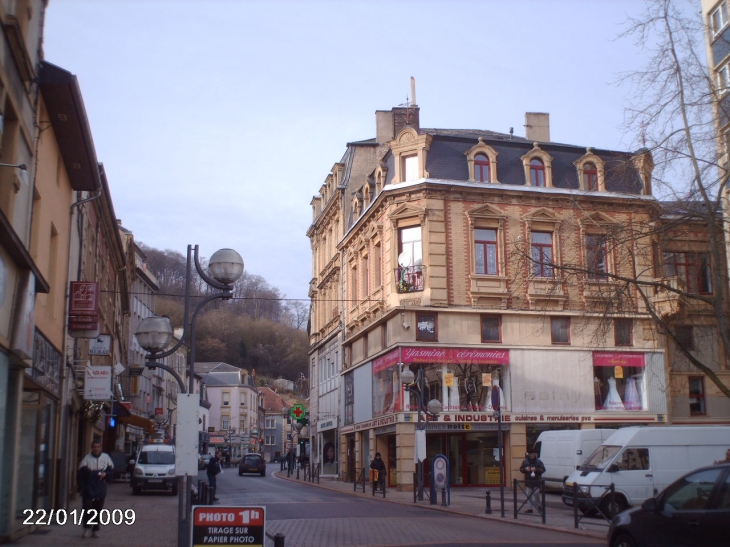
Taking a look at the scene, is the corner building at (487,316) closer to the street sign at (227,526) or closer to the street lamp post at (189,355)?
the street lamp post at (189,355)

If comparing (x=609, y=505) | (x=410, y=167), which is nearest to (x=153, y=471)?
(x=410, y=167)

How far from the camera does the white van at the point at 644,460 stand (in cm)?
2028

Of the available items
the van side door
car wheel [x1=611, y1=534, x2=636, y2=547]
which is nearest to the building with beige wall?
the van side door

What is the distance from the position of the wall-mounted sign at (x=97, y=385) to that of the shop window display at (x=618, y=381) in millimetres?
19779

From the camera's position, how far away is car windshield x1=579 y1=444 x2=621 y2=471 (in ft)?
68.3

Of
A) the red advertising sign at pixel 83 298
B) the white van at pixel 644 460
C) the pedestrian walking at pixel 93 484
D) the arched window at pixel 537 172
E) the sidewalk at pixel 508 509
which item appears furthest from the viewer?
the arched window at pixel 537 172

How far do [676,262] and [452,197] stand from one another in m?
14.7

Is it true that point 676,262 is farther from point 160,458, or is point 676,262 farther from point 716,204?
point 160,458

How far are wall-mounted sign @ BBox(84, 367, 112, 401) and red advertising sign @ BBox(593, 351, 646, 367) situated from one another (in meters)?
19.8

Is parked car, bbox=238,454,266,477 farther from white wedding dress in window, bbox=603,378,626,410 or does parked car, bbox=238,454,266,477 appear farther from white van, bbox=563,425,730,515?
white van, bbox=563,425,730,515

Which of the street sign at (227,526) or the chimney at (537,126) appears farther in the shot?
the chimney at (537,126)

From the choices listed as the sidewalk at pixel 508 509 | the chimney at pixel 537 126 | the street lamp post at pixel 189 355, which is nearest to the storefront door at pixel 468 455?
the sidewalk at pixel 508 509
